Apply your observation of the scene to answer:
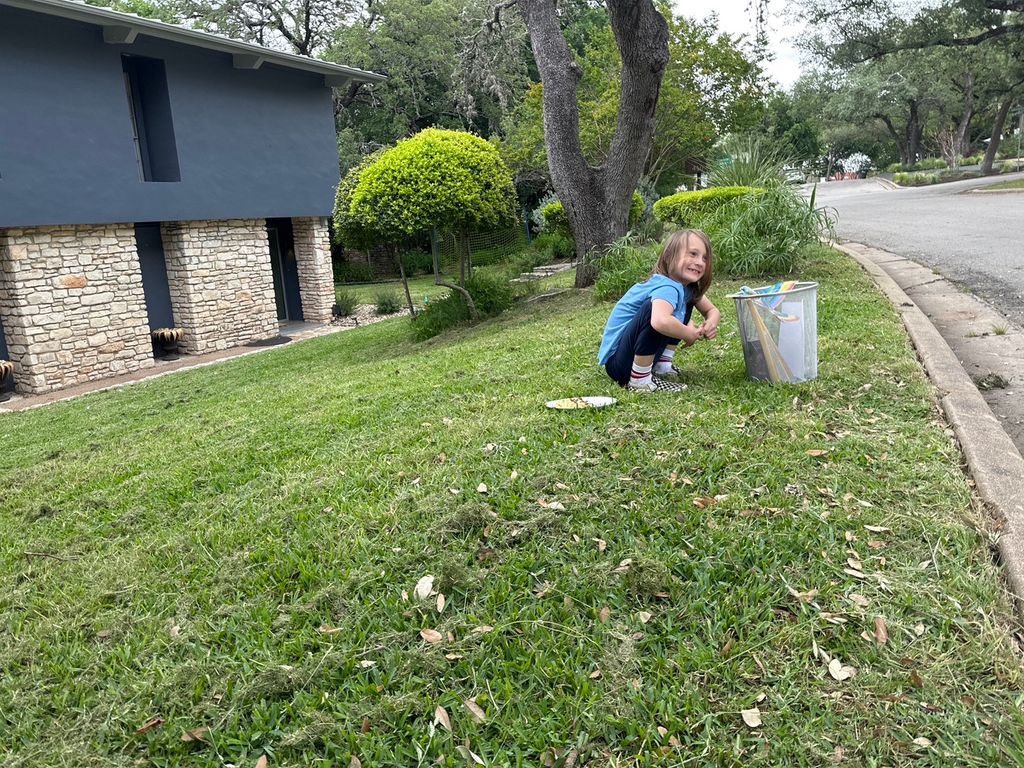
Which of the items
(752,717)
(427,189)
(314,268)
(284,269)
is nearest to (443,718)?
(752,717)

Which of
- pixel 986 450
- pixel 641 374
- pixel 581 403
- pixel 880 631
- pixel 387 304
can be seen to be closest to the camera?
pixel 880 631

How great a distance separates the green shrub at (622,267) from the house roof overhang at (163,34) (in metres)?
8.00

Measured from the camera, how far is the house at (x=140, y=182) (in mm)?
10859

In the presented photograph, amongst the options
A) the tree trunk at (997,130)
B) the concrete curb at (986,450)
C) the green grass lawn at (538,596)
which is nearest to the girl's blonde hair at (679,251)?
the green grass lawn at (538,596)

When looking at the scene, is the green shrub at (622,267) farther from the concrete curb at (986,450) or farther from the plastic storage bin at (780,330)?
the plastic storage bin at (780,330)

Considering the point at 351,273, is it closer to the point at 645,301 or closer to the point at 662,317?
the point at 645,301

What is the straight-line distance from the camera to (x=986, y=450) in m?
3.26

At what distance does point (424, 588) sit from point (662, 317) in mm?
2026

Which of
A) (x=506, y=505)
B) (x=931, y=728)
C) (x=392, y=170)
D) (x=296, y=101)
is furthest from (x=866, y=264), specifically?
(x=296, y=101)

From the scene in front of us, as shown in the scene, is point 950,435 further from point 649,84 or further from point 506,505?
point 649,84

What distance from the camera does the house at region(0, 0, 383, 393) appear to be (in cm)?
1086

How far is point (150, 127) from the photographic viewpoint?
13109 millimetres

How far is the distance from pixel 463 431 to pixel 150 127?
11879mm

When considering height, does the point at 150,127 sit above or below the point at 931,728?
Result: above
